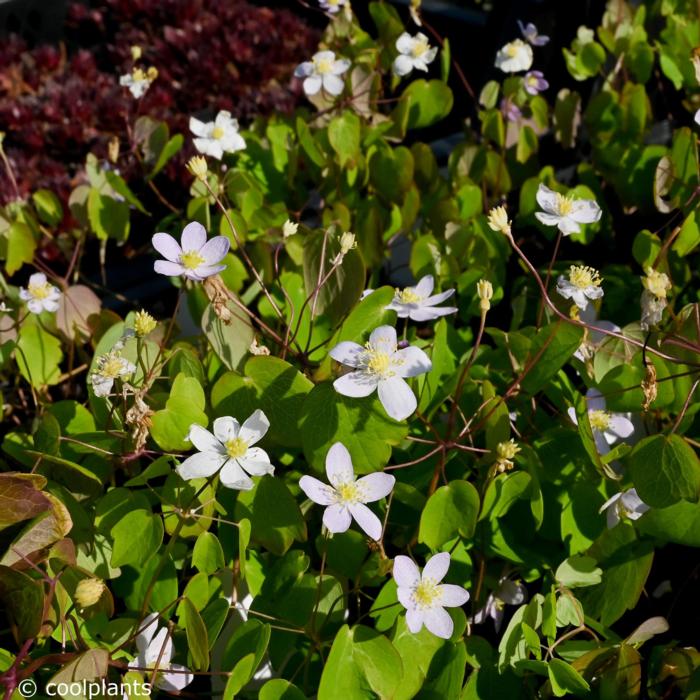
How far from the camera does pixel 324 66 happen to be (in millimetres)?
1148

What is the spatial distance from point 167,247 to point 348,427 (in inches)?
9.8

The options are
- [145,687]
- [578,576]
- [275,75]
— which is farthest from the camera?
[275,75]

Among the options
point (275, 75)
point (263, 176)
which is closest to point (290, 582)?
point (263, 176)

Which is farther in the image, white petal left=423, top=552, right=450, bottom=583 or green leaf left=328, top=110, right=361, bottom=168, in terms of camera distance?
green leaf left=328, top=110, right=361, bottom=168

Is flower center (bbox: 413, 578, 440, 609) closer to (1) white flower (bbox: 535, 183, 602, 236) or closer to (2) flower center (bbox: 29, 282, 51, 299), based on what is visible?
(1) white flower (bbox: 535, 183, 602, 236)

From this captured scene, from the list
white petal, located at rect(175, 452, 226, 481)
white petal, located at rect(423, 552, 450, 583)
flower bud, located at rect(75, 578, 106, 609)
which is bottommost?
white petal, located at rect(423, 552, 450, 583)

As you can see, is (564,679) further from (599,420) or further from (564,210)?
(564,210)

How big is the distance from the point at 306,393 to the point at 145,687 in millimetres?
268

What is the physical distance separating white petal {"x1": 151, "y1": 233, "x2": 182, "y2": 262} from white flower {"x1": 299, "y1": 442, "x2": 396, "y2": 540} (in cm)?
25

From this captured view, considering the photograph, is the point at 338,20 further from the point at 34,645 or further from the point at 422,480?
the point at 34,645

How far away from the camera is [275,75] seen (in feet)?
9.66

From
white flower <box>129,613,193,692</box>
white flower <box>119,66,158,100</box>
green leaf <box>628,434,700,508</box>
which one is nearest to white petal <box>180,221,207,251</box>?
white flower <box>129,613,193,692</box>

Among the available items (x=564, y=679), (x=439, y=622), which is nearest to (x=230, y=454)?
(x=439, y=622)

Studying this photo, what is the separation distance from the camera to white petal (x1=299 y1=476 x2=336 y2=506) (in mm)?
642
